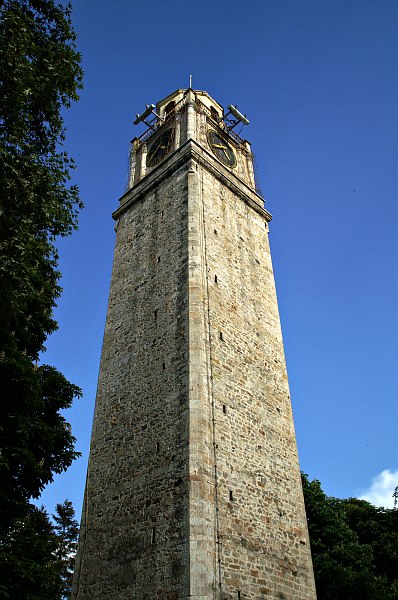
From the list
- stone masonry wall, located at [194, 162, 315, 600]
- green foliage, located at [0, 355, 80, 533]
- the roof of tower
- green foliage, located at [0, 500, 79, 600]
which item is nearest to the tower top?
the roof of tower

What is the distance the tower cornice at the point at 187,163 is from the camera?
20.0 meters

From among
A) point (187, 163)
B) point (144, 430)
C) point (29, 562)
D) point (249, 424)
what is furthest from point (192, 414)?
point (187, 163)

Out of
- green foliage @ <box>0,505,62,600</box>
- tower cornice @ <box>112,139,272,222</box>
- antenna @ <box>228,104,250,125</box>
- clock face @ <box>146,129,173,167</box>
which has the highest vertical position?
antenna @ <box>228,104,250,125</box>

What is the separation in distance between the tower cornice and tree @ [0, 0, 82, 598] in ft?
27.0

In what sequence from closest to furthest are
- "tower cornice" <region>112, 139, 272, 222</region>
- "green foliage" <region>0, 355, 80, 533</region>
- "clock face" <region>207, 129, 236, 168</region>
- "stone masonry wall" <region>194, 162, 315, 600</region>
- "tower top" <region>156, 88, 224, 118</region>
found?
"green foliage" <region>0, 355, 80, 533</region> → "stone masonry wall" <region>194, 162, 315, 600</region> → "tower cornice" <region>112, 139, 272, 222</region> → "clock face" <region>207, 129, 236, 168</region> → "tower top" <region>156, 88, 224, 118</region>

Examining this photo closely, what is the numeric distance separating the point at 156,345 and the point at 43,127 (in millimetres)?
6969

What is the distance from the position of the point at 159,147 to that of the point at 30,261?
14.1m

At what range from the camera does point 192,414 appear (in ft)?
43.0

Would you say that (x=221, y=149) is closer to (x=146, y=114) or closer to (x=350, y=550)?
(x=146, y=114)

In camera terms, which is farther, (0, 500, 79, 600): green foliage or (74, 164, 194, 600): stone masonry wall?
(74, 164, 194, 600): stone masonry wall

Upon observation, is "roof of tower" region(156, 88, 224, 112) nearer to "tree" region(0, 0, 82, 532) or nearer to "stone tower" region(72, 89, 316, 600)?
"stone tower" region(72, 89, 316, 600)

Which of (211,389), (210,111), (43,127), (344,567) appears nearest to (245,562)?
(211,389)

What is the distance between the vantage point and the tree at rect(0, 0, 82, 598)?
9.79 metres

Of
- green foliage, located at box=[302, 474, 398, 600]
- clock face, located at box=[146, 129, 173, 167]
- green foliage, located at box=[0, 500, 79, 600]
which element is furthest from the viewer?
clock face, located at box=[146, 129, 173, 167]
